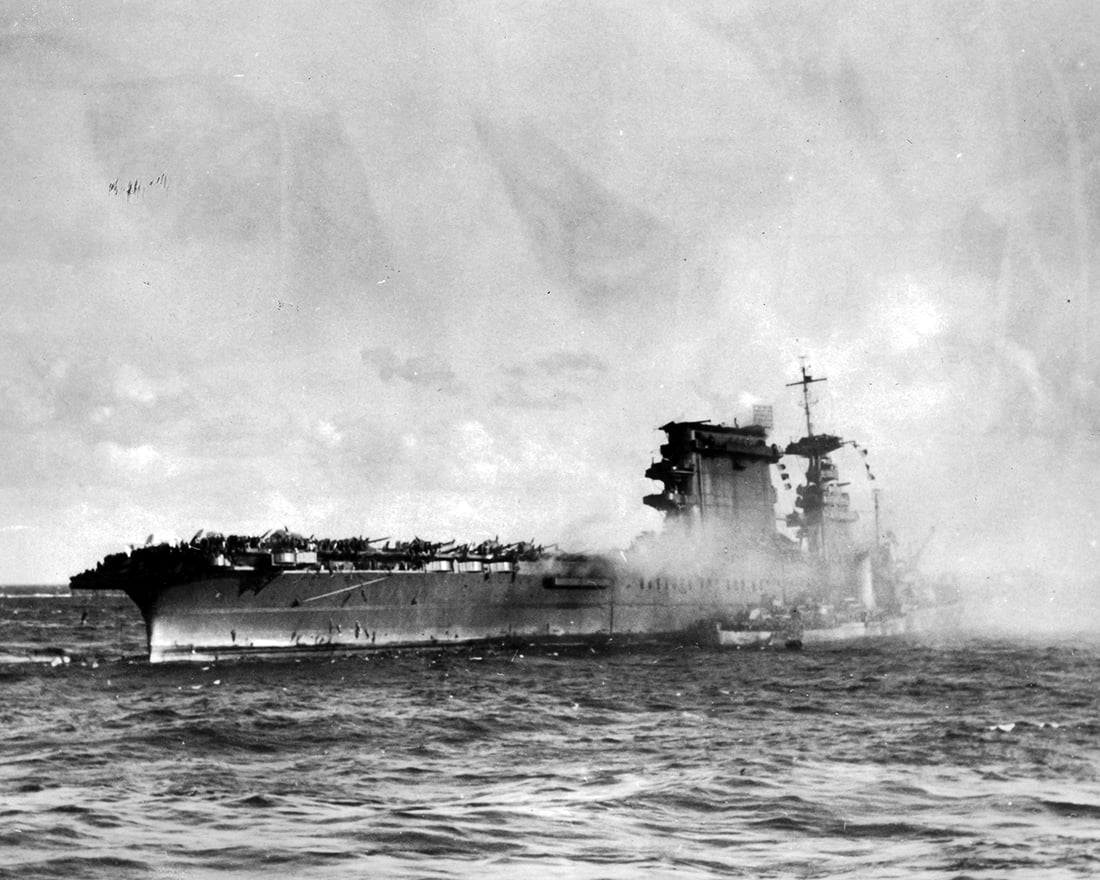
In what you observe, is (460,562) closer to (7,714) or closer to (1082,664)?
(7,714)

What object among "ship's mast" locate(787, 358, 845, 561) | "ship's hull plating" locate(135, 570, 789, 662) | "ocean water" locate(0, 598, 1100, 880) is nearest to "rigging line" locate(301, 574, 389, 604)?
"ship's hull plating" locate(135, 570, 789, 662)

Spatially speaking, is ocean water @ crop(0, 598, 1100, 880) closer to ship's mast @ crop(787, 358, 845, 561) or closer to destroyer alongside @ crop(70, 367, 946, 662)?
destroyer alongside @ crop(70, 367, 946, 662)

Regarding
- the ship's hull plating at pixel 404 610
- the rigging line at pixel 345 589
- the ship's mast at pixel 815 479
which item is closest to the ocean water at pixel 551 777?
the ship's hull plating at pixel 404 610

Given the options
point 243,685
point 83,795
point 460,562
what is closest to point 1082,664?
point 460,562

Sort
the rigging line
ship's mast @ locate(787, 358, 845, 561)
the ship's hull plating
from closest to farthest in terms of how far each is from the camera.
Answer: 1. the ship's hull plating
2. the rigging line
3. ship's mast @ locate(787, 358, 845, 561)

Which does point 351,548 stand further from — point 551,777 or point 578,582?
point 551,777

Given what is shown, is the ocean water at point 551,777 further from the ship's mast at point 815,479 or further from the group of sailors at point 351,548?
the ship's mast at point 815,479

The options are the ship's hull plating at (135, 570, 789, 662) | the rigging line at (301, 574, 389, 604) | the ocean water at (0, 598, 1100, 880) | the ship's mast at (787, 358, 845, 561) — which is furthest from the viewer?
the ship's mast at (787, 358, 845, 561)
